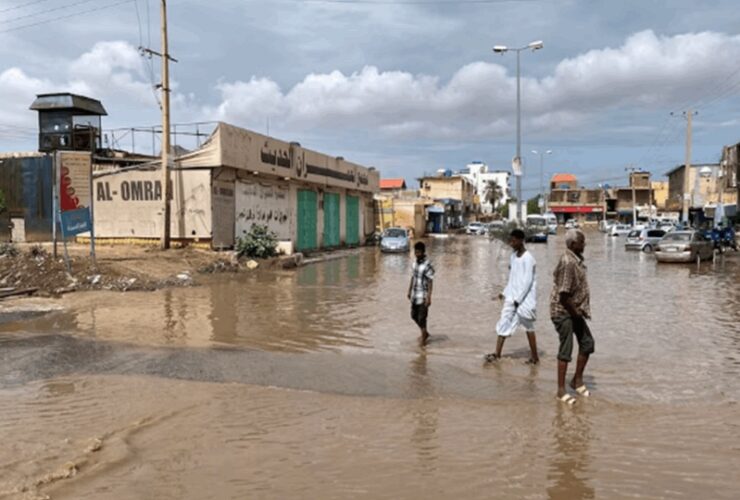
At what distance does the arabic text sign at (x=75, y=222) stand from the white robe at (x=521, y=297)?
1212cm

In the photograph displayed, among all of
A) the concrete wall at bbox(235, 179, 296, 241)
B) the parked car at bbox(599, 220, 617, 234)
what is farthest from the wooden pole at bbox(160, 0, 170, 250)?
the parked car at bbox(599, 220, 617, 234)

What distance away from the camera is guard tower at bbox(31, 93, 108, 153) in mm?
27141

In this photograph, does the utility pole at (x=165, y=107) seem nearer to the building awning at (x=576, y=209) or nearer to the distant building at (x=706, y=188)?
the distant building at (x=706, y=188)

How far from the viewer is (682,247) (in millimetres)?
27016

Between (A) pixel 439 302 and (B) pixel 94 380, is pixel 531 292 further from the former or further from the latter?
(A) pixel 439 302

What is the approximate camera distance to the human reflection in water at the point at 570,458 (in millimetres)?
4363

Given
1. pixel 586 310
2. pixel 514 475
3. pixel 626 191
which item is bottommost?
pixel 514 475

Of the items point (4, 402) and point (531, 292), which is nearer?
point (4, 402)

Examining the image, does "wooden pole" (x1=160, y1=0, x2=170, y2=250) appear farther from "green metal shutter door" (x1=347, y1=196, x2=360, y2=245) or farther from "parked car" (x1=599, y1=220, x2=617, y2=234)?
"parked car" (x1=599, y1=220, x2=617, y2=234)

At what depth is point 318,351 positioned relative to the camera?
9.27 meters

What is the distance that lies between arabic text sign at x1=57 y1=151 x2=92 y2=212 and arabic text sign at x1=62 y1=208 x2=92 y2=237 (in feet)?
0.44

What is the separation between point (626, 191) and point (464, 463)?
11256 cm

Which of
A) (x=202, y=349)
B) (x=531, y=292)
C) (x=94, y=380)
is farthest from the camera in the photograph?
(x=202, y=349)

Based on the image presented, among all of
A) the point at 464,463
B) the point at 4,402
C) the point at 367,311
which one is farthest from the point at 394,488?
the point at 367,311
